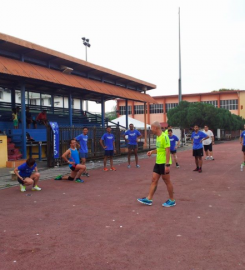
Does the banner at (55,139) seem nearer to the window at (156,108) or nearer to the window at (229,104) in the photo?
the window at (156,108)

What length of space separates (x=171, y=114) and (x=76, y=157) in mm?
28550

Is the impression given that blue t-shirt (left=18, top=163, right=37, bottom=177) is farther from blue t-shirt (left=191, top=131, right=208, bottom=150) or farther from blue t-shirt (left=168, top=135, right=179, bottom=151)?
blue t-shirt (left=168, top=135, right=179, bottom=151)

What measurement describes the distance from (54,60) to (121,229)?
13.8 metres

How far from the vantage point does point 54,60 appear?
17016 millimetres

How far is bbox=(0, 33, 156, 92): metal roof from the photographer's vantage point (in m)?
13.9

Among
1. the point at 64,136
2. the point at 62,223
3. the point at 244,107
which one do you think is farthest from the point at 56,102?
the point at 244,107

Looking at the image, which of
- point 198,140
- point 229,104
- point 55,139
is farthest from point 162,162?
point 229,104

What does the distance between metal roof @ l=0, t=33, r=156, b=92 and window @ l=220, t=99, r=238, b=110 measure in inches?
1391

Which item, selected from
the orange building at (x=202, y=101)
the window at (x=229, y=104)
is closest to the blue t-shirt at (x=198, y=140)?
the orange building at (x=202, y=101)

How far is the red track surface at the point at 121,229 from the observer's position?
148 inches

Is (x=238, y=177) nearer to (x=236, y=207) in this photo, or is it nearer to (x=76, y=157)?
(x=236, y=207)

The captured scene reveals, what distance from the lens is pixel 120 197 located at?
289 inches

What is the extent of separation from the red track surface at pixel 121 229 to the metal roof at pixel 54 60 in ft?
26.1

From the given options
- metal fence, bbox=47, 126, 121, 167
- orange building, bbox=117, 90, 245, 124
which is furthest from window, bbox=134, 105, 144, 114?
metal fence, bbox=47, 126, 121, 167
